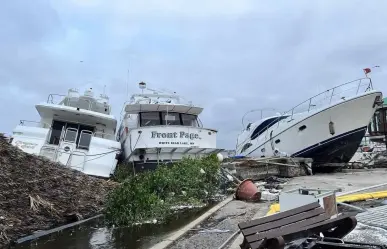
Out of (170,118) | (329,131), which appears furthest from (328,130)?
(170,118)

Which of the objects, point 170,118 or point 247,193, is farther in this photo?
point 170,118

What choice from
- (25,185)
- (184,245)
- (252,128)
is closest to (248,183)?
(184,245)

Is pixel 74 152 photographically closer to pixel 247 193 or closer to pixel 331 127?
pixel 247 193

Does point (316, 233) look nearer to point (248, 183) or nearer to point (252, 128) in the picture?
point (248, 183)

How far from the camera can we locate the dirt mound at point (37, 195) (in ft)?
21.7

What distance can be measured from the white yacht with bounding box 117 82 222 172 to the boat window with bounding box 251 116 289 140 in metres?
8.01

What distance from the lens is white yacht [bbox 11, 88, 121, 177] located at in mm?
13648

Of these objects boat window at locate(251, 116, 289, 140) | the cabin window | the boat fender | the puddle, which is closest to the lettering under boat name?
the cabin window

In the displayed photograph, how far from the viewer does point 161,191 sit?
10328 mm

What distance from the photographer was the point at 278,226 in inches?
155

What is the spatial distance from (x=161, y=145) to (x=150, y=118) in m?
2.78

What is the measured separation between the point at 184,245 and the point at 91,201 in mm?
4646

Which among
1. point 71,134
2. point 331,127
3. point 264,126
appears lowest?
point 71,134

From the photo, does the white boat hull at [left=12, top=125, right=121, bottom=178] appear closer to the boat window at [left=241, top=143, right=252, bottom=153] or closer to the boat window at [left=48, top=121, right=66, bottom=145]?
the boat window at [left=48, top=121, right=66, bottom=145]
